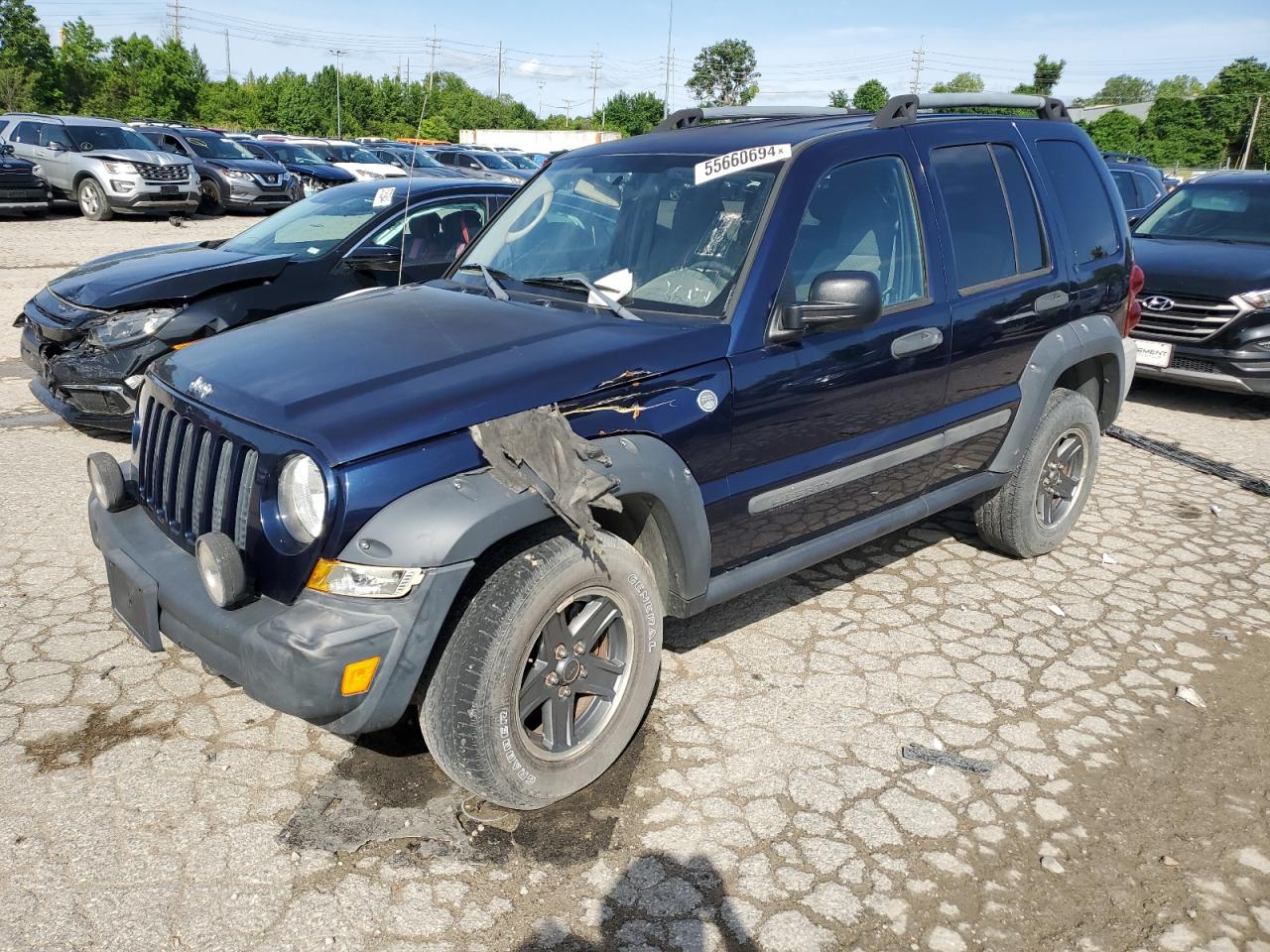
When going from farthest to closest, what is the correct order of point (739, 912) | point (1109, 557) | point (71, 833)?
point (1109, 557) < point (71, 833) < point (739, 912)

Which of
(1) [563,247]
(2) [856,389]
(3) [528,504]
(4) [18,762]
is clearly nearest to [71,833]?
(4) [18,762]

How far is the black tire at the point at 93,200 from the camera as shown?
18375 millimetres

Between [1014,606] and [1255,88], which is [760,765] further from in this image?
[1255,88]

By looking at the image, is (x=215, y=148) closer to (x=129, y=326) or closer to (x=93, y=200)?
(x=93, y=200)

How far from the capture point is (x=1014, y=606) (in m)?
4.62

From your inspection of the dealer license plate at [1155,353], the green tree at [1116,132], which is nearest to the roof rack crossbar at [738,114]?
the dealer license plate at [1155,353]

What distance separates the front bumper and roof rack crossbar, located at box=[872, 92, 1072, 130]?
2.57 m

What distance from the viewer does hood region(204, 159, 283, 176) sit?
2088 cm

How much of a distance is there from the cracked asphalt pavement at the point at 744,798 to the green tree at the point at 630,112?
60.3 m

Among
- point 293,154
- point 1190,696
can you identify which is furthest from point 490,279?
point 293,154

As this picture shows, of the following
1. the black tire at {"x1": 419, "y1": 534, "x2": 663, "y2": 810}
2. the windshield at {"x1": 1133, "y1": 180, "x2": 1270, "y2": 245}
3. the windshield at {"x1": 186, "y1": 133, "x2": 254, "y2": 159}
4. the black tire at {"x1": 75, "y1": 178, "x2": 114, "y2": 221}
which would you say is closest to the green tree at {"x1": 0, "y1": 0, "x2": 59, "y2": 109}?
the windshield at {"x1": 186, "y1": 133, "x2": 254, "y2": 159}

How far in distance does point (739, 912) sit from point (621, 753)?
0.79m

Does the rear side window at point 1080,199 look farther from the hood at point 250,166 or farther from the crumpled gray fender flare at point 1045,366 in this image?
the hood at point 250,166

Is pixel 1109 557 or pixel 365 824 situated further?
pixel 1109 557
